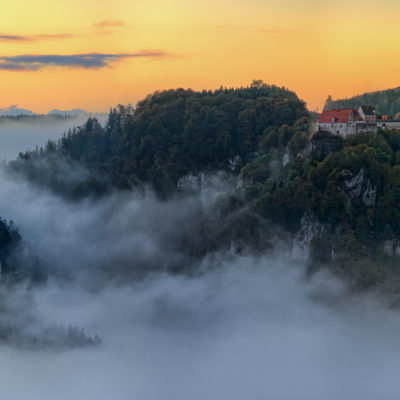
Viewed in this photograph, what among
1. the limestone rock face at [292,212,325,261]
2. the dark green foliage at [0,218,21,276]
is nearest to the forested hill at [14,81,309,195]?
the limestone rock face at [292,212,325,261]

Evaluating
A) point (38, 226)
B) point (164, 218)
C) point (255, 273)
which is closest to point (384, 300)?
point (255, 273)

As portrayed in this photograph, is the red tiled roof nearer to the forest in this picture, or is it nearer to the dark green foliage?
the forest

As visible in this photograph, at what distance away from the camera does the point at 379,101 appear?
17938cm

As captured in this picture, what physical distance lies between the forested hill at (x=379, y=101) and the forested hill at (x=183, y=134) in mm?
56880

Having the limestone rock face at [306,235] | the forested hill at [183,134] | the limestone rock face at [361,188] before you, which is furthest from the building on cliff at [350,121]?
the limestone rock face at [306,235]

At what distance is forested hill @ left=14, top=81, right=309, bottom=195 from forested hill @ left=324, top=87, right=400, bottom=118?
56880 millimetres

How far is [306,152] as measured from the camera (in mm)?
92562

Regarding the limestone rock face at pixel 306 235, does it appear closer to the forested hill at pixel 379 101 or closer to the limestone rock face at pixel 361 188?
the limestone rock face at pixel 361 188

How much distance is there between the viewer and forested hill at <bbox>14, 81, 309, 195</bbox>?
109 metres

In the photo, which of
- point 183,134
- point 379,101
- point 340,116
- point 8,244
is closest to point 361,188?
point 340,116

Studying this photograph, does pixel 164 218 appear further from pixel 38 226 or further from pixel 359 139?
pixel 359 139

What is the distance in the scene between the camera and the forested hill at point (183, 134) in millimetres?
108938

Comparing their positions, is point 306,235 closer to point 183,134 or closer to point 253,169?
point 253,169

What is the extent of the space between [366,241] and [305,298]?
1426 centimetres
